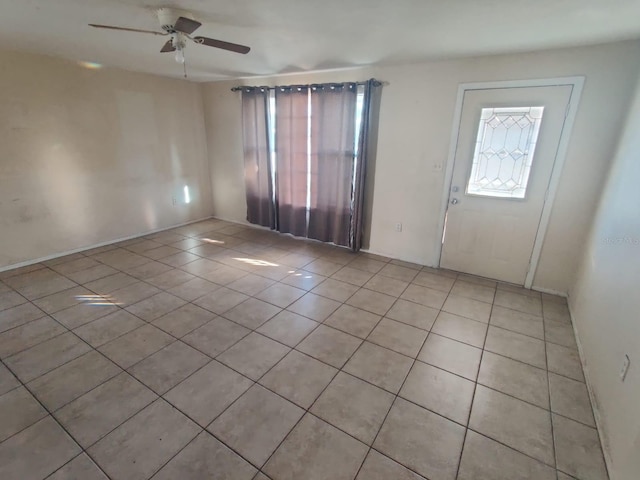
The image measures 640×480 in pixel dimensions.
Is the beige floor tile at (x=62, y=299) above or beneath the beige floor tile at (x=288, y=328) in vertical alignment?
above

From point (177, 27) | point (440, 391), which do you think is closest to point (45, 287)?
point (177, 27)

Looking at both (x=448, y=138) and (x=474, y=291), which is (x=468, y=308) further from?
(x=448, y=138)

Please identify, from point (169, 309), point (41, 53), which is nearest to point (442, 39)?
point (169, 309)

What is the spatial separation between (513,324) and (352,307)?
141 centimetres

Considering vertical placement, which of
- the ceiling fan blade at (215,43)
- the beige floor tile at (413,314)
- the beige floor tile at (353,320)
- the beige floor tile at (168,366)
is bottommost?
the beige floor tile at (168,366)

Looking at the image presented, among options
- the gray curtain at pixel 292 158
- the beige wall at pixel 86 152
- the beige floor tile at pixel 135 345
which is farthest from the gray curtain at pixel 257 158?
the beige floor tile at pixel 135 345

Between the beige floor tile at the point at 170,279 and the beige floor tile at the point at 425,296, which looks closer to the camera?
the beige floor tile at the point at 425,296

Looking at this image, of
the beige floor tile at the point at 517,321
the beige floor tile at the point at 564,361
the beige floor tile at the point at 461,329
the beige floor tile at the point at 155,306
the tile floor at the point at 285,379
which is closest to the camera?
the tile floor at the point at 285,379

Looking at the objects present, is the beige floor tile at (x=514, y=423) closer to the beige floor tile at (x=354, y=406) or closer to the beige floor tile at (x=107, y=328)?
the beige floor tile at (x=354, y=406)

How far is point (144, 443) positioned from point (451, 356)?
6.67ft

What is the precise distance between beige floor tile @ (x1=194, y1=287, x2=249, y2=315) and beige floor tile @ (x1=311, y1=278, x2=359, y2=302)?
765mm

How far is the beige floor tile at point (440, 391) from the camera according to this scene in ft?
5.97

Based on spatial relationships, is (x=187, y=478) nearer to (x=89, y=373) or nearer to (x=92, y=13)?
(x=89, y=373)

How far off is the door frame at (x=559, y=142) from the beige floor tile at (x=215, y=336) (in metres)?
2.56
